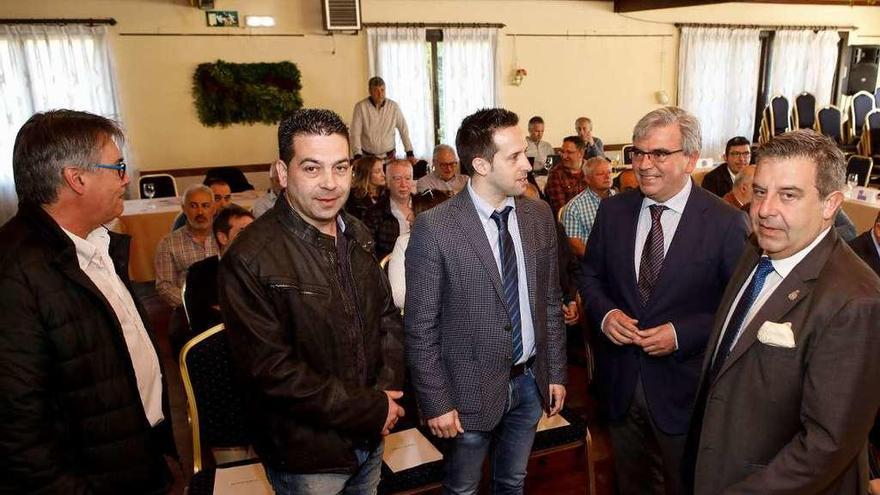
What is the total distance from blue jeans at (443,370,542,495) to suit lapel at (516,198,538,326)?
29 centimetres

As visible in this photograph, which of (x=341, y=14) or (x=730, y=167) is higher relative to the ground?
(x=341, y=14)

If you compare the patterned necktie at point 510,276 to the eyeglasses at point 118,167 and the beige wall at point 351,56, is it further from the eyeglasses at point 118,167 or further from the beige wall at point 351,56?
the beige wall at point 351,56

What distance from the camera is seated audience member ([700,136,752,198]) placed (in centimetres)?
564

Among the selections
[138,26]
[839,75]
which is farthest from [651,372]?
[839,75]

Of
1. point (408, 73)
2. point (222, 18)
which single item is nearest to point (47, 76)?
point (222, 18)

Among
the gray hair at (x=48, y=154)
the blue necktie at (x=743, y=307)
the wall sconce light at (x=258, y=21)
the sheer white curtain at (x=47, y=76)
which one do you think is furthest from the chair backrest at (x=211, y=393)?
the wall sconce light at (x=258, y=21)

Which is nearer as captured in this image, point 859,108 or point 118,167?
point 118,167

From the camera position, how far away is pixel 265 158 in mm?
8742

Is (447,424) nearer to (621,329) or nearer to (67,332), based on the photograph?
(621,329)

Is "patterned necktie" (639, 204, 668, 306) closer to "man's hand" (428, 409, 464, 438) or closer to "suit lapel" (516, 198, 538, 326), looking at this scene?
"suit lapel" (516, 198, 538, 326)

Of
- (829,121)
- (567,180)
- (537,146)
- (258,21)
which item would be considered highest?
(258,21)

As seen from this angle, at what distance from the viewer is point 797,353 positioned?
1408 millimetres

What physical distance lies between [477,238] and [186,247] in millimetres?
2854

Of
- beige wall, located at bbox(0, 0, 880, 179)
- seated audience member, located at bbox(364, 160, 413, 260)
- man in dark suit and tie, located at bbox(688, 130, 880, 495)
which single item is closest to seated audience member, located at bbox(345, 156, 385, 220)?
seated audience member, located at bbox(364, 160, 413, 260)
